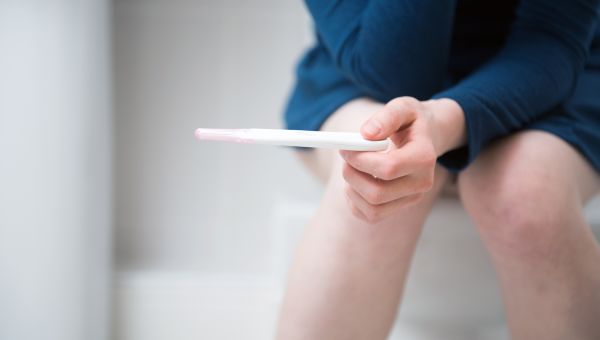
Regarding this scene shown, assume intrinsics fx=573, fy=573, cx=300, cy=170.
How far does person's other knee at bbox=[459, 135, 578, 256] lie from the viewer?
398 mm

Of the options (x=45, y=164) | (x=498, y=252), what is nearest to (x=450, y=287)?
(x=498, y=252)

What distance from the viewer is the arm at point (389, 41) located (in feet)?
1.44

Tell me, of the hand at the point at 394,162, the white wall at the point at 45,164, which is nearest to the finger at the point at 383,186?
the hand at the point at 394,162

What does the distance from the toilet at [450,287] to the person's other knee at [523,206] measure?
0.40 feet

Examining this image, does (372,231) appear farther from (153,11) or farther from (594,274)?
(153,11)

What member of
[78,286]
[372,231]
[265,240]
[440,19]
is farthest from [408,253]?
[265,240]

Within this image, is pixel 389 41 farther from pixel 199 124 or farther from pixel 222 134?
pixel 199 124

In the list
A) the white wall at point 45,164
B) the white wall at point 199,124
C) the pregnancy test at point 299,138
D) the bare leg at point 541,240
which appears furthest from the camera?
the white wall at point 199,124

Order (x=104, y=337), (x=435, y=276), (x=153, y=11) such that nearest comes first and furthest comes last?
(x=435, y=276) → (x=104, y=337) → (x=153, y=11)

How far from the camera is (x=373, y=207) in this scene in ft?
1.09

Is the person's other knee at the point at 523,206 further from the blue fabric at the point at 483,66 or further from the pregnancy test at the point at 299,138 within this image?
the pregnancy test at the point at 299,138

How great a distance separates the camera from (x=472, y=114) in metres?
0.40

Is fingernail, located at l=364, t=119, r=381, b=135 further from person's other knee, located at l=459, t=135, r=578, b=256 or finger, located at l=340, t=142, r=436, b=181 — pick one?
person's other knee, located at l=459, t=135, r=578, b=256

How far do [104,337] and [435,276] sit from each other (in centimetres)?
39
